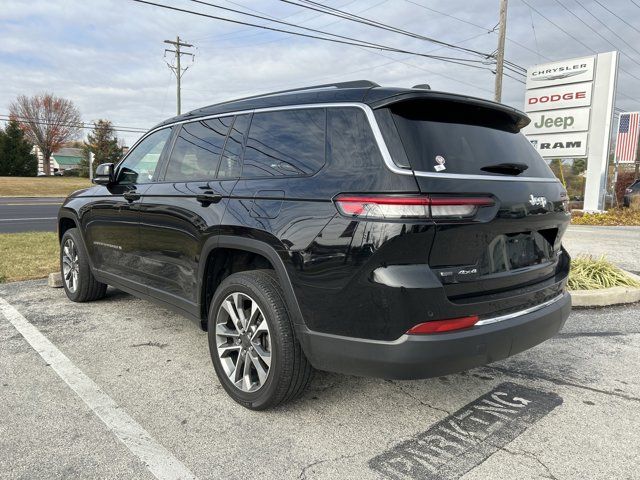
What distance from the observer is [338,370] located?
2.61m

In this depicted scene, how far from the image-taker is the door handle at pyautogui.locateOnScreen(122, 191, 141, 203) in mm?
4184

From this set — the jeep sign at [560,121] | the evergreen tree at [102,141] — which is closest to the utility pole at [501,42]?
the jeep sign at [560,121]

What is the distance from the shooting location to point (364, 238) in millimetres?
2393

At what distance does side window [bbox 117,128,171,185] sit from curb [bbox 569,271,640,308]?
4.43m

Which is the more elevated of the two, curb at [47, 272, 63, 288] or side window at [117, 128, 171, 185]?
side window at [117, 128, 171, 185]

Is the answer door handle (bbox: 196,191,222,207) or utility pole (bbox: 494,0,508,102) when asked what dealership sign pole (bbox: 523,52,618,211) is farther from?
door handle (bbox: 196,191,222,207)

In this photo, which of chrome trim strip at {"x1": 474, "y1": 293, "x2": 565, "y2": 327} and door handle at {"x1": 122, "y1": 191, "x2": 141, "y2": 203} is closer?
chrome trim strip at {"x1": 474, "y1": 293, "x2": 565, "y2": 327}

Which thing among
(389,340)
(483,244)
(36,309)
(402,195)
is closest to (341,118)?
(402,195)

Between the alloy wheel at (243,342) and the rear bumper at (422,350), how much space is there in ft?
1.31

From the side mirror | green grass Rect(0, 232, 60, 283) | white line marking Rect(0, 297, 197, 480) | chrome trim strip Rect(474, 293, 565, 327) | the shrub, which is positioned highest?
the side mirror

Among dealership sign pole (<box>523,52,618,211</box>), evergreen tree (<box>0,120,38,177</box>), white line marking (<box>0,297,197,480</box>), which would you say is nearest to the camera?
white line marking (<box>0,297,197,480</box>)

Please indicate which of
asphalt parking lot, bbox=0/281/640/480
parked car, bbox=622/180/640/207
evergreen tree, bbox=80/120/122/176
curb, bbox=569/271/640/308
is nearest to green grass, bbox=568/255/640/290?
curb, bbox=569/271/640/308

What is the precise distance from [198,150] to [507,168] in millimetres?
2201

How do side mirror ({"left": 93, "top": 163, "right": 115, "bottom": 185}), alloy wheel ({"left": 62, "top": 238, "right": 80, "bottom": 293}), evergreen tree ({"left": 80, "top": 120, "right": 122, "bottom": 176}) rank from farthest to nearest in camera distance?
evergreen tree ({"left": 80, "top": 120, "right": 122, "bottom": 176}), alloy wheel ({"left": 62, "top": 238, "right": 80, "bottom": 293}), side mirror ({"left": 93, "top": 163, "right": 115, "bottom": 185})
